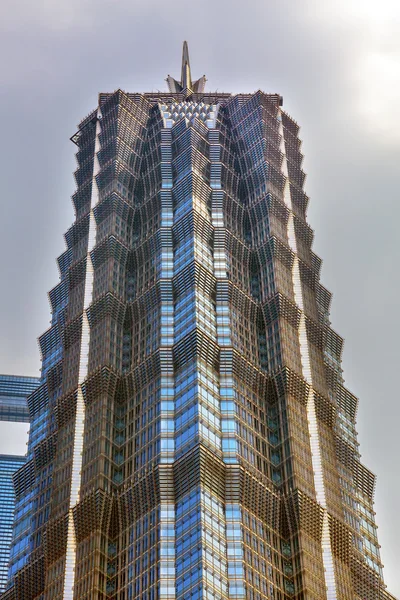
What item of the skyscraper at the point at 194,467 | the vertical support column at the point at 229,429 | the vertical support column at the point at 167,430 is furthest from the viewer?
the skyscraper at the point at 194,467

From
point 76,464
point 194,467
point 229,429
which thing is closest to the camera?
point 194,467

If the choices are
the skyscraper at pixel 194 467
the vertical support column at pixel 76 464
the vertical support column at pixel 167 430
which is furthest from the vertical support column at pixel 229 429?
the vertical support column at pixel 76 464

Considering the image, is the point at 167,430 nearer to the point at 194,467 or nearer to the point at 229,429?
the point at 229,429

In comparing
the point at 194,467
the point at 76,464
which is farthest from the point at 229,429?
the point at 76,464

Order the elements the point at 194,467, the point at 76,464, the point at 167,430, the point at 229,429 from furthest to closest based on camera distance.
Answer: the point at 76,464, the point at 229,429, the point at 167,430, the point at 194,467

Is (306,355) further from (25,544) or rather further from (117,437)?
(25,544)

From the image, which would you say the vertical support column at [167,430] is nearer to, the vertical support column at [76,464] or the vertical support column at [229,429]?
the vertical support column at [229,429]

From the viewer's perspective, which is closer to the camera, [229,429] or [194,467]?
[194,467]

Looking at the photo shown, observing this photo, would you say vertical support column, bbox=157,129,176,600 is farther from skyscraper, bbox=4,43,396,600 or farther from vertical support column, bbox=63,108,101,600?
vertical support column, bbox=63,108,101,600

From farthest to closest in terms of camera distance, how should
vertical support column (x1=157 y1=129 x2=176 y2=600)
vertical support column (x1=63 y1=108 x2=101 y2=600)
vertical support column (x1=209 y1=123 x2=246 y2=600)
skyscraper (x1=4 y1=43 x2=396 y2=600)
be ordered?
1. vertical support column (x1=63 y1=108 x2=101 y2=600)
2. skyscraper (x1=4 y1=43 x2=396 y2=600)
3. vertical support column (x1=209 y1=123 x2=246 y2=600)
4. vertical support column (x1=157 y1=129 x2=176 y2=600)

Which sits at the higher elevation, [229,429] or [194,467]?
[229,429]

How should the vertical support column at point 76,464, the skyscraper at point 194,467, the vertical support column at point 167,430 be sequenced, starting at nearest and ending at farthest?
1. the vertical support column at point 167,430
2. the skyscraper at point 194,467
3. the vertical support column at point 76,464

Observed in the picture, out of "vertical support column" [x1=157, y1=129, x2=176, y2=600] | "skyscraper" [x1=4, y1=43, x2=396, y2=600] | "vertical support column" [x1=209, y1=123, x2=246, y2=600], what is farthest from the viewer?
"skyscraper" [x1=4, y1=43, x2=396, y2=600]

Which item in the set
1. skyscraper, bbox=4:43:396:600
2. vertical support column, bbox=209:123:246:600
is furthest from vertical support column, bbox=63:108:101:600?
vertical support column, bbox=209:123:246:600
